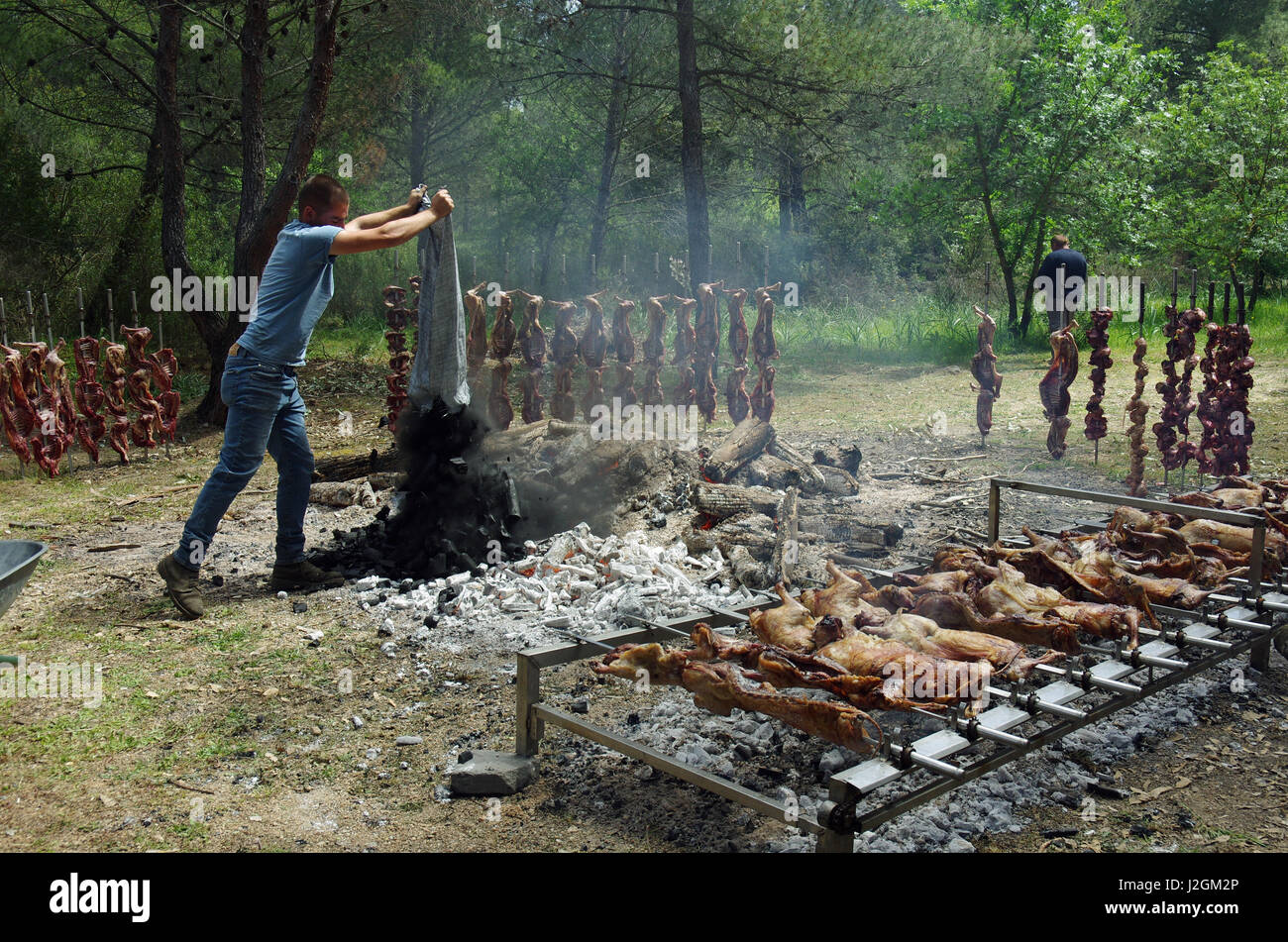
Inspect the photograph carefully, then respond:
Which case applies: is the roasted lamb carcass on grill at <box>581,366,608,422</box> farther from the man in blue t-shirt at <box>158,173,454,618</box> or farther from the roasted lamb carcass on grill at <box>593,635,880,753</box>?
the roasted lamb carcass on grill at <box>593,635,880,753</box>

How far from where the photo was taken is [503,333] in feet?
28.8

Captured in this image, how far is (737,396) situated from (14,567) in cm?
808

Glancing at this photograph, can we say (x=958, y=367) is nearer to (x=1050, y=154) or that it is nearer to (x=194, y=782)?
(x=1050, y=154)

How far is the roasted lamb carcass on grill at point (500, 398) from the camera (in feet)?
29.2

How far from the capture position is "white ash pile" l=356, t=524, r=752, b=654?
17.2ft

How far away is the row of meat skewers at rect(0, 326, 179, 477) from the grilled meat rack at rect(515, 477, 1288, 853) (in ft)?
24.8

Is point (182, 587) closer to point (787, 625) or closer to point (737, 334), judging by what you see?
point (787, 625)

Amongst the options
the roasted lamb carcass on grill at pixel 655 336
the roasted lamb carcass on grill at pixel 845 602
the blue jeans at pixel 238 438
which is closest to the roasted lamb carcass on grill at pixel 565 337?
the roasted lamb carcass on grill at pixel 655 336

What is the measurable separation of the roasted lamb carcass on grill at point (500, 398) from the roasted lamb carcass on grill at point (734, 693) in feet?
18.3

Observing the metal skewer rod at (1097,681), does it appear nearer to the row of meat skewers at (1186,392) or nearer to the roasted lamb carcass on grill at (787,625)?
the roasted lamb carcass on grill at (787,625)

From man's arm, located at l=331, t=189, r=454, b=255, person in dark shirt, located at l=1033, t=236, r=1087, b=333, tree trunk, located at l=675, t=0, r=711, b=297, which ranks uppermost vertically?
tree trunk, located at l=675, t=0, r=711, b=297

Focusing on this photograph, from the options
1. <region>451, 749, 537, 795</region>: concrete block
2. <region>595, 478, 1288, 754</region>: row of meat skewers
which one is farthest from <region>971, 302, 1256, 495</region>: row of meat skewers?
<region>451, 749, 537, 795</region>: concrete block

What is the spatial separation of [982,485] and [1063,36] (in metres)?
14.7

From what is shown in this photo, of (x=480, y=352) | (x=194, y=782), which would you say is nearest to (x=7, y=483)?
(x=480, y=352)
